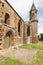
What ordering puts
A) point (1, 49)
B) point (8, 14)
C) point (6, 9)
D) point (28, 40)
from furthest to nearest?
point (28, 40)
point (8, 14)
point (6, 9)
point (1, 49)

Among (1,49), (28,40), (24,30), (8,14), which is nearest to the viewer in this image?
(1,49)

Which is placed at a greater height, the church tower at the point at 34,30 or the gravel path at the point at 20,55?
the church tower at the point at 34,30

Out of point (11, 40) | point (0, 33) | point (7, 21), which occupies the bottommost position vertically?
point (11, 40)

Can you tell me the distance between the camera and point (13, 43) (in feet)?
54.0

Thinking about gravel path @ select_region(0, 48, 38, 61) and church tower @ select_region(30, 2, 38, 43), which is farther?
church tower @ select_region(30, 2, 38, 43)

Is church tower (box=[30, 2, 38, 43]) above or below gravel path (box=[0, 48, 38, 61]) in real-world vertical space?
above

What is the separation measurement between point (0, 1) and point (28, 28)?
53.5 feet

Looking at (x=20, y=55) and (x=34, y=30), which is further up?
(x=34, y=30)

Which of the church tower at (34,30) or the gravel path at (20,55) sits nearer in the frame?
the gravel path at (20,55)

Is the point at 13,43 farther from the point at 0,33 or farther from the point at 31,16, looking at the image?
the point at 31,16

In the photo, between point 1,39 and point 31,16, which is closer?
point 1,39

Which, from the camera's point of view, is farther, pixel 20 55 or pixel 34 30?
pixel 34 30

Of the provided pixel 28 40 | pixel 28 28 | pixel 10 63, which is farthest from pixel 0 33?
pixel 28 28

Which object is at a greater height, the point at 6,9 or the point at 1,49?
the point at 6,9
